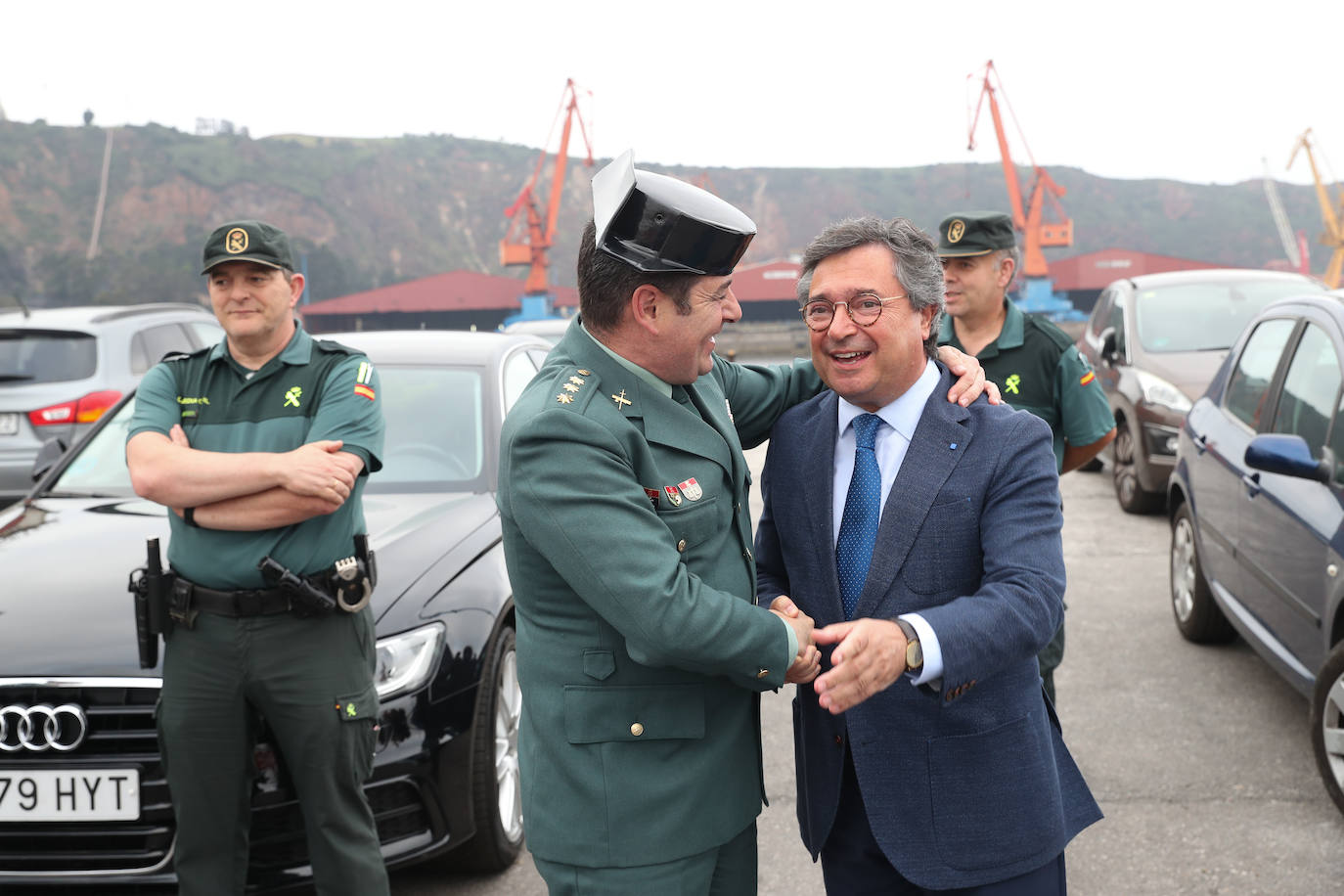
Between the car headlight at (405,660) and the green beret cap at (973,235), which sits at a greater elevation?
the green beret cap at (973,235)

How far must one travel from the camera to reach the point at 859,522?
193 cm

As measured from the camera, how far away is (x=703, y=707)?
1.81 meters

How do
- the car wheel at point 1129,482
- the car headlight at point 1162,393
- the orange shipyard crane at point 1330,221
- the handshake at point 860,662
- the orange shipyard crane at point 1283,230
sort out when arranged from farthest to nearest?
the orange shipyard crane at point 1283,230, the orange shipyard crane at point 1330,221, the car wheel at point 1129,482, the car headlight at point 1162,393, the handshake at point 860,662

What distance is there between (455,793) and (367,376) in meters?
1.15

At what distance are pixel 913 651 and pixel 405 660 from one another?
1.76 meters

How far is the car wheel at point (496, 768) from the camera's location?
3131mm

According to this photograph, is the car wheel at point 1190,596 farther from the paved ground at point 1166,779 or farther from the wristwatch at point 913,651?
the wristwatch at point 913,651

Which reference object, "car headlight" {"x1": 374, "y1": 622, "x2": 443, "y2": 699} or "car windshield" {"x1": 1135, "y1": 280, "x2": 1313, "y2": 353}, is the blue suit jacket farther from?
"car windshield" {"x1": 1135, "y1": 280, "x2": 1313, "y2": 353}

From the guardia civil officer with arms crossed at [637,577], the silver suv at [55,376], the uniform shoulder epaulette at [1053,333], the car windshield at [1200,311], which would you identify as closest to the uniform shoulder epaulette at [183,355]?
the guardia civil officer with arms crossed at [637,577]

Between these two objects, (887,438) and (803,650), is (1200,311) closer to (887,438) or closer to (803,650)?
(887,438)

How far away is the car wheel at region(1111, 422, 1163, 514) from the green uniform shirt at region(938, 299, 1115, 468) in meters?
5.00

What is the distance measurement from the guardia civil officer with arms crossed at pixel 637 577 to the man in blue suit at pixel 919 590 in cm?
13

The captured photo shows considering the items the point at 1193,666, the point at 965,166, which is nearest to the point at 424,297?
the point at 1193,666

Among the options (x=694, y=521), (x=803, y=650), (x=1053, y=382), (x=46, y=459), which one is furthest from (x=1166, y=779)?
(x=46, y=459)
